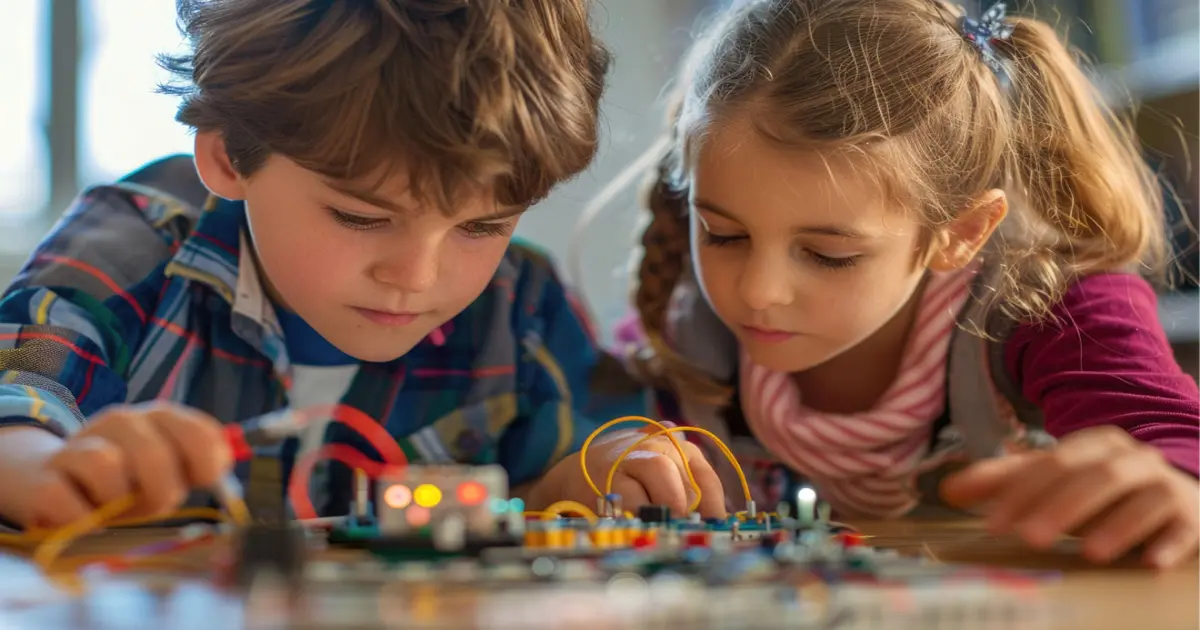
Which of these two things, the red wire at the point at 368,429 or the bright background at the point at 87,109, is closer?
the red wire at the point at 368,429

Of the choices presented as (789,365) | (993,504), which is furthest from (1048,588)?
(789,365)

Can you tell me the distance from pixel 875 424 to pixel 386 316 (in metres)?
0.55

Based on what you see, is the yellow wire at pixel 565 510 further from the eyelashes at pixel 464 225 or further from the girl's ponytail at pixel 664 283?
the girl's ponytail at pixel 664 283

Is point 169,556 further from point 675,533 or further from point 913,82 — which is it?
point 913,82

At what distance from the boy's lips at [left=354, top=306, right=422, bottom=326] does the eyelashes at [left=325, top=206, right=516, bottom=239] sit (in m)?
0.09

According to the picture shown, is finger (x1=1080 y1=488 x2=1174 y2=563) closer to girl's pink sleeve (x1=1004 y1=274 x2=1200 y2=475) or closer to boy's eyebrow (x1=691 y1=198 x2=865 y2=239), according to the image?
girl's pink sleeve (x1=1004 y1=274 x2=1200 y2=475)

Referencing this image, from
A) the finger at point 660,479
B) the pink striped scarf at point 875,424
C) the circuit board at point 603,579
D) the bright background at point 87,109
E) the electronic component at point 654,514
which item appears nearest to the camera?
the circuit board at point 603,579

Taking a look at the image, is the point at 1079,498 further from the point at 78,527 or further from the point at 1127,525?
the point at 78,527

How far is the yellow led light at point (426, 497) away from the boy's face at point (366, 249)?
31 cm

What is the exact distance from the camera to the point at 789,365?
42.6 inches

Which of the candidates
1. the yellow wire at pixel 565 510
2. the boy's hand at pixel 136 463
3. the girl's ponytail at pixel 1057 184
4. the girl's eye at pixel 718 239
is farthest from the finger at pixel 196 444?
the girl's ponytail at pixel 1057 184

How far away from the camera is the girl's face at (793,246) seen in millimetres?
943

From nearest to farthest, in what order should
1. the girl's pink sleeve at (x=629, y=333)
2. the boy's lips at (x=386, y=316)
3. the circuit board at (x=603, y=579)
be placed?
the circuit board at (x=603, y=579)
the boy's lips at (x=386, y=316)
the girl's pink sleeve at (x=629, y=333)

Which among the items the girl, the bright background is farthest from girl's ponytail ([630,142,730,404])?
the bright background
